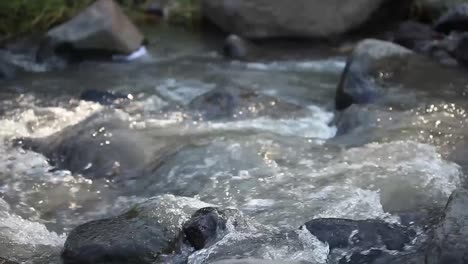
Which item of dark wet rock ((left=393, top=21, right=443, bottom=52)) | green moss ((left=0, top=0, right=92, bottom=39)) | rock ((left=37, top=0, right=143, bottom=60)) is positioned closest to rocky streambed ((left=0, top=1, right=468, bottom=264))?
dark wet rock ((left=393, top=21, right=443, bottom=52))

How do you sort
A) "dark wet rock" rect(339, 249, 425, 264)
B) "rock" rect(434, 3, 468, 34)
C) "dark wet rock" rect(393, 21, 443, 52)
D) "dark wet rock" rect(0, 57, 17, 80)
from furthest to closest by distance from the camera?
"dark wet rock" rect(393, 21, 443, 52), "rock" rect(434, 3, 468, 34), "dark wet rock" rect(0, 57, 17, 80), "dark wet rock" rect(339, 249, 425, 264)

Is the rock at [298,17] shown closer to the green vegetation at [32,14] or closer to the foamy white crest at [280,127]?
the green vegetation at [32,14]

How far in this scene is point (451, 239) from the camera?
3.17 m

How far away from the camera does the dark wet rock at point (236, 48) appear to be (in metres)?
8.45

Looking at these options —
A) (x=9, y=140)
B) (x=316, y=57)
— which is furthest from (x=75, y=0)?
(x=9, y=140)

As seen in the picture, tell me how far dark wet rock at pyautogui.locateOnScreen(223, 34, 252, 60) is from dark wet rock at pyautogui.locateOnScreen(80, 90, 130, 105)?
6.60ft

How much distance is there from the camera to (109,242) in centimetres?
354

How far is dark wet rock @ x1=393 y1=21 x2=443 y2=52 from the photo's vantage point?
823 cm

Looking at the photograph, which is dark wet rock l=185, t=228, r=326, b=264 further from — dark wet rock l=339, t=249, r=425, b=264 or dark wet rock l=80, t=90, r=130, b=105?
dark wet rock l=80, t=90, r=130, b=105

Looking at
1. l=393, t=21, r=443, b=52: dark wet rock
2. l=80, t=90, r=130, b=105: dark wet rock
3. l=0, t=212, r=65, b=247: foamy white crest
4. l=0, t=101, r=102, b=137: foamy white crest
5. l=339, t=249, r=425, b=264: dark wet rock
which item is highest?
l=339, t=249, r=425, b=264: dark wet rock

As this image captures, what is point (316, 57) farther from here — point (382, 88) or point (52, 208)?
point (52, 208)

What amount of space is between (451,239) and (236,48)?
5589 mm

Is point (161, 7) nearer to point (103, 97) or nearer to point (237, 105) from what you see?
point (103, 97)

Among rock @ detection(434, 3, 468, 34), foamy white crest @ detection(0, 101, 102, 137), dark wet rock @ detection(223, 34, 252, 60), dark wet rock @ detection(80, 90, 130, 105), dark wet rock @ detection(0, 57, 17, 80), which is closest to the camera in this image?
foamy white crest @ detection(0, 101, 102, 137)
